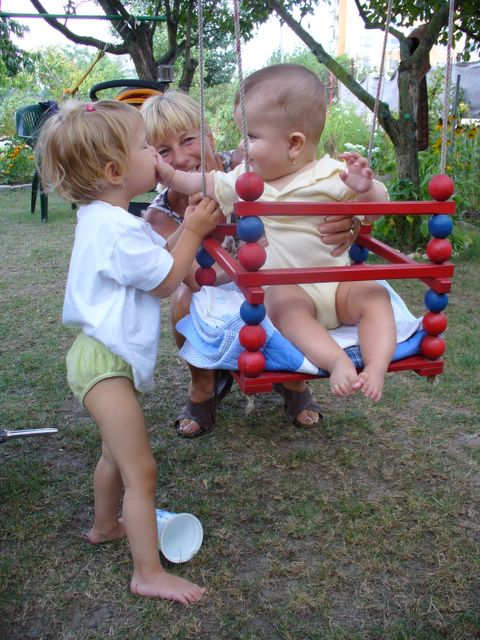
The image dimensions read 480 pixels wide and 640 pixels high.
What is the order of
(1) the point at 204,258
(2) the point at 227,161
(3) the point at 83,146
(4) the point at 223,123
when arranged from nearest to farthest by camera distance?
(3) the point at 83,146 < (1) the point at 204,258 < (2) the point at 227,161 < (4) the point at 223,123

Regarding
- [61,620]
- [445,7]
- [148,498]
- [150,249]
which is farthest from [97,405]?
[445,7]

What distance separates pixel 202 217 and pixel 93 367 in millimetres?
525

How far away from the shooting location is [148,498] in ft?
6.01

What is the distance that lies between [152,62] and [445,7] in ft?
14.6

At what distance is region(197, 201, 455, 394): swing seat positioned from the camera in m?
1.71

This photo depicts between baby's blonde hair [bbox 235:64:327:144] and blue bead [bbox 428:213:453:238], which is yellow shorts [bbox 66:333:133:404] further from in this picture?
blue bead [bbox 428:213:453:238]

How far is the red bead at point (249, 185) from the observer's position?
5.37 feet

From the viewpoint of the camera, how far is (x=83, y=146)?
1.75 m

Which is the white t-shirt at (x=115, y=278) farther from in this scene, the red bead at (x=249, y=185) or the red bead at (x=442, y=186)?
the red bead at (x=442, y=186)

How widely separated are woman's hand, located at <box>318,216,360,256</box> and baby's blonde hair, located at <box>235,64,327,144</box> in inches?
11.5

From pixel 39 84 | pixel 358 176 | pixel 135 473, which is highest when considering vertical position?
pixel 39 84

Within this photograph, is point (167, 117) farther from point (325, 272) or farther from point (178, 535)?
point (178, 535)

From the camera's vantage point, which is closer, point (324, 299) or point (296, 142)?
point (296, 142)

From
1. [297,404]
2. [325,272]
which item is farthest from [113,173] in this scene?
[297,404]
